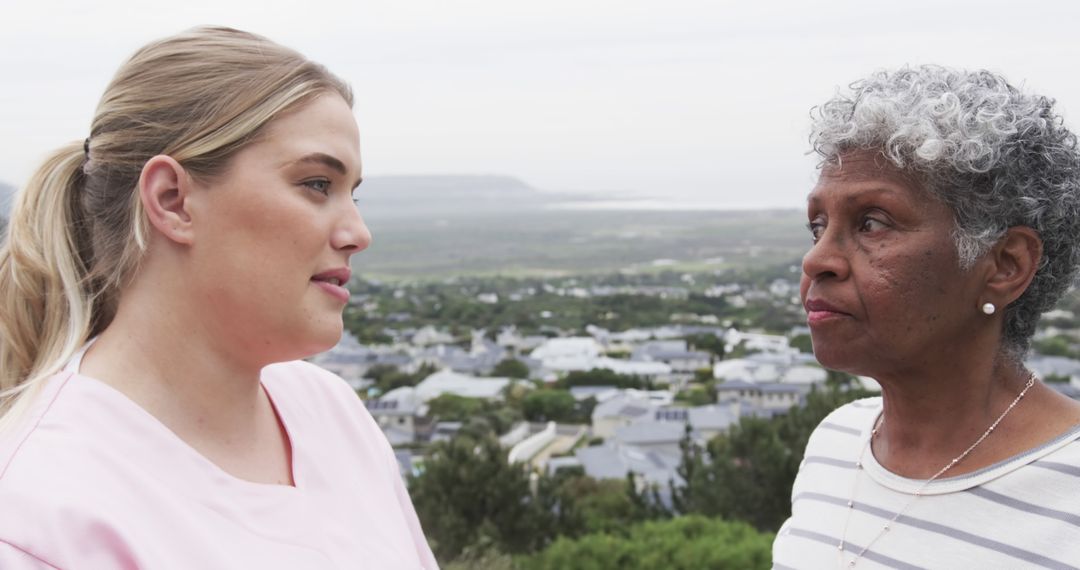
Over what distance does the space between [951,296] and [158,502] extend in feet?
4.43

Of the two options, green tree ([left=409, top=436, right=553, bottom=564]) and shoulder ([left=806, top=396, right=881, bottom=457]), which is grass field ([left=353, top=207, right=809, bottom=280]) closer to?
green tree ([left=409, top=436, right=553, bottom=564])

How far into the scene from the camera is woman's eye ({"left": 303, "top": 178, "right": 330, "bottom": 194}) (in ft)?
5.62

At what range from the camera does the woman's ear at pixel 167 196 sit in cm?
163

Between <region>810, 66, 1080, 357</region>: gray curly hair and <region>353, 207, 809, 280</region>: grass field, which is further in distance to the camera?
<region>353, 207, 809, 280</region>: grass field

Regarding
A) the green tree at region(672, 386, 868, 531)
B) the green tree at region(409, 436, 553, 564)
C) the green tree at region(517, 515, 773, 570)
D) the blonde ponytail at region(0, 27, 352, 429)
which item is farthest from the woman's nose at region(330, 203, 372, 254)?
the green tree at region(672, 386, 868, 531)

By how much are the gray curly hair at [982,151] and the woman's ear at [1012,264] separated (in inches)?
0.8

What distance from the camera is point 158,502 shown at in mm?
1548

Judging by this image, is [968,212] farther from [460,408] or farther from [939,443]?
[460,408]

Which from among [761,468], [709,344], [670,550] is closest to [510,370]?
[709,344]

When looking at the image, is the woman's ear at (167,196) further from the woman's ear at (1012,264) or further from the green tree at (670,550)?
the green tree at (670,550)

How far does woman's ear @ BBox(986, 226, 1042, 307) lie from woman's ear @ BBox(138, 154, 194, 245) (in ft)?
4.44

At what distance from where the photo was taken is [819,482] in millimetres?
2111

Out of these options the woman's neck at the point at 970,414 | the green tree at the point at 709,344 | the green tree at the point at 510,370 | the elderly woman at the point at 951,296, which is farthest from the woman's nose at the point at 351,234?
the green tree at the point at 709,344

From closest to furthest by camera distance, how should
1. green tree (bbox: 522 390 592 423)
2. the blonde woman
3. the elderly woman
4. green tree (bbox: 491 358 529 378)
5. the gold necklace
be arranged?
1. the blonde woman
2. the elderly woman
3. the gold necklace
4. green tree (bbox: 522 390 592 423)
5. green tree (bbox: 491 358 529 378)
